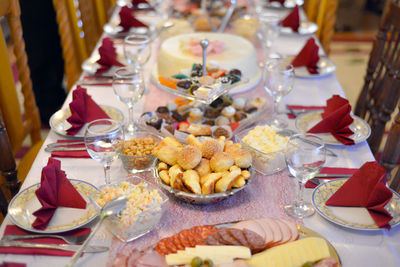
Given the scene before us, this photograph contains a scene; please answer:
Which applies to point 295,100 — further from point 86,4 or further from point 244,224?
point 86,4

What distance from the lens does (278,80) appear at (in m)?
1.53

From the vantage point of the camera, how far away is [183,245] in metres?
0.93

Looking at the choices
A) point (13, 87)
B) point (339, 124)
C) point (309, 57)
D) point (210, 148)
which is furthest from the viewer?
point (309, 57)

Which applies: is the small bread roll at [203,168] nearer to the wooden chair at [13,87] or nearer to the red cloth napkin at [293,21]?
the wooden chair at [13,87]

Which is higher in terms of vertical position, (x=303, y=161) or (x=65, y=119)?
(x=303, y=161)

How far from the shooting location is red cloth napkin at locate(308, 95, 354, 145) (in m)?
1.43

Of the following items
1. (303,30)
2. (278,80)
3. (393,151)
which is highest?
(278,80)

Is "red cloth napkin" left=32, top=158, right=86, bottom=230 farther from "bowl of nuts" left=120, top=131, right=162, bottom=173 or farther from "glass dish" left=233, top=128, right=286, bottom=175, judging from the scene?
"glass dish" left=233, top=128, right=286, bottom=175

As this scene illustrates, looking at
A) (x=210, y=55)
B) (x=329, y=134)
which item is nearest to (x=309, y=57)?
(x=210, y=55)

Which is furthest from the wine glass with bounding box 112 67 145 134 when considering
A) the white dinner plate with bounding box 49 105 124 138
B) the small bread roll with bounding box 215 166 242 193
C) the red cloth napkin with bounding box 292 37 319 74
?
the red cloth napkin with bounding box 292 37 319 74

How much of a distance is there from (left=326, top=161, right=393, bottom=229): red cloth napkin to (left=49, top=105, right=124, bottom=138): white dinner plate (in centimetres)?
83

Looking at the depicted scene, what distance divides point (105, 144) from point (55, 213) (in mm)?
222

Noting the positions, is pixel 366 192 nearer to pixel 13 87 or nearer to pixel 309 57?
pixel 309 57

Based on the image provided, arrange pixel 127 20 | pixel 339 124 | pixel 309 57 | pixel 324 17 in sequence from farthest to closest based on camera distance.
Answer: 1. pixel 324 17
2. pixel 127 20
3. pixel 309 57
4. pixel 339 124
